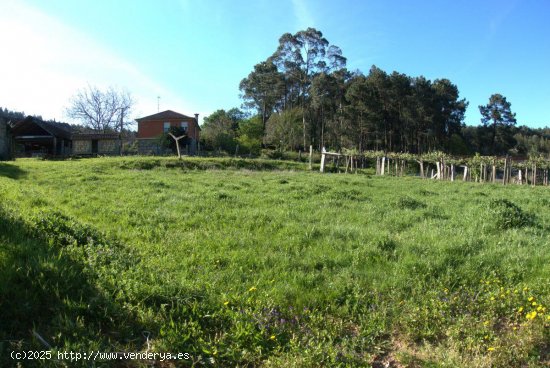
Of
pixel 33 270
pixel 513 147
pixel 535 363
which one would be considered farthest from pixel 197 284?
pixel 513 147

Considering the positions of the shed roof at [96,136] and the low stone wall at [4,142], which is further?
the shed roof at [96,136]

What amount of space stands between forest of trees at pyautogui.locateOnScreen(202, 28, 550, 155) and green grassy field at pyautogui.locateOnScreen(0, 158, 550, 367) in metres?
53.6

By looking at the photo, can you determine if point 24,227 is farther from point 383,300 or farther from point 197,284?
point 383,300

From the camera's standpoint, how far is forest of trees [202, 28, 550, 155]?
6188 centimetres

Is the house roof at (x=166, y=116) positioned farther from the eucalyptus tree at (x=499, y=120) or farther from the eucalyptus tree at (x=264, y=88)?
the eucalyptus tree at (x=499, y=120)

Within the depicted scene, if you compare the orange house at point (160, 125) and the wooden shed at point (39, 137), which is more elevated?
the orange house at point (160, 125)

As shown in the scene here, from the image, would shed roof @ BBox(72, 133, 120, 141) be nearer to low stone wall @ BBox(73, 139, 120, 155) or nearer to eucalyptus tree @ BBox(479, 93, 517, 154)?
low stone wall @ BBox(73, 139, 120, 155)

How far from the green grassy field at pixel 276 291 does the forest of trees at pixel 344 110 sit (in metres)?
53.6

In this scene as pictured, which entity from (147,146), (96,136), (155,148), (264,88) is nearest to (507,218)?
(155,148)

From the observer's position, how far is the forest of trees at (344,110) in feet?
203

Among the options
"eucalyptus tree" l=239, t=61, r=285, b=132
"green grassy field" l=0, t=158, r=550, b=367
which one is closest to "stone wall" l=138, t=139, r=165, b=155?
"eucalyptus tree" l=239, t=61, r=285, b=132

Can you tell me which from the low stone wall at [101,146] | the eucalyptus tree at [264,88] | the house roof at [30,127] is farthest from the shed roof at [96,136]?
the eucalyptus tree at [264,88]

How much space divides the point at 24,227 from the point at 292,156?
50917 mm

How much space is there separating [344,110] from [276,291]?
6143 centimetres
